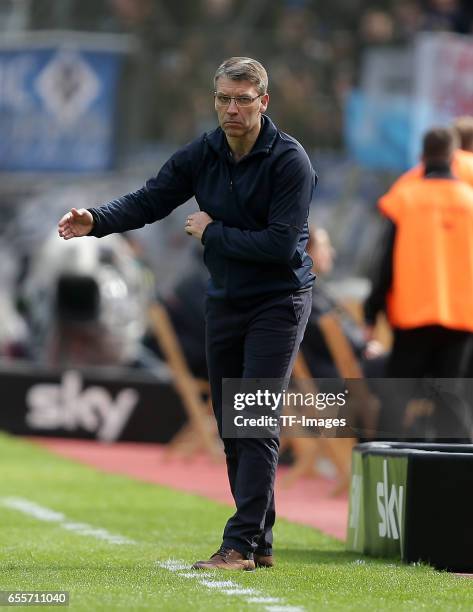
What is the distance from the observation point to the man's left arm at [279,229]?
647 centimetres

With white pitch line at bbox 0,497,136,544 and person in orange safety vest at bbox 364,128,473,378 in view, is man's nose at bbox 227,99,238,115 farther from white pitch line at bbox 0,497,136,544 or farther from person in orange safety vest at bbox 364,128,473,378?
person in orange safety vest at bbox 364,128,473,378

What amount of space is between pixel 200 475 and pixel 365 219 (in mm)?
3474

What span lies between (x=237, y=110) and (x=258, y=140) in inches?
8.1

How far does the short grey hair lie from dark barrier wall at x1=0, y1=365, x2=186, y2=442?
Answer: 9.92 meters

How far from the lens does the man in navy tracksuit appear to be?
21.3 ft

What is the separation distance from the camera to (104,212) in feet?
22.1

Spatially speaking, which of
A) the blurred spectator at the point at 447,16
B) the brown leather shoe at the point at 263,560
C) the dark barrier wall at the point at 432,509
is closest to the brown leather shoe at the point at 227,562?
the brown leather shoe at the point at 263,560

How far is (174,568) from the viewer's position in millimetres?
6594

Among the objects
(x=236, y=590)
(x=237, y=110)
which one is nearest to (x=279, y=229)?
(x=237, y=110)

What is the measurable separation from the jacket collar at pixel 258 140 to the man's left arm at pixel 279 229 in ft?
0.33

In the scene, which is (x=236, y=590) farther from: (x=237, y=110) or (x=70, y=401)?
(x=70, y=401)

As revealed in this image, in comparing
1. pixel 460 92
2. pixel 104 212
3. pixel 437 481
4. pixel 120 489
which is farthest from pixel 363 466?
pixel 460 92

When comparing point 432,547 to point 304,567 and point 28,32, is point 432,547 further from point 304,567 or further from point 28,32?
point 28,32

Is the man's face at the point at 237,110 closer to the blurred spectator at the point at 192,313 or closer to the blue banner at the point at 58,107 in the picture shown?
the blurred spectator at the point at 192,313
